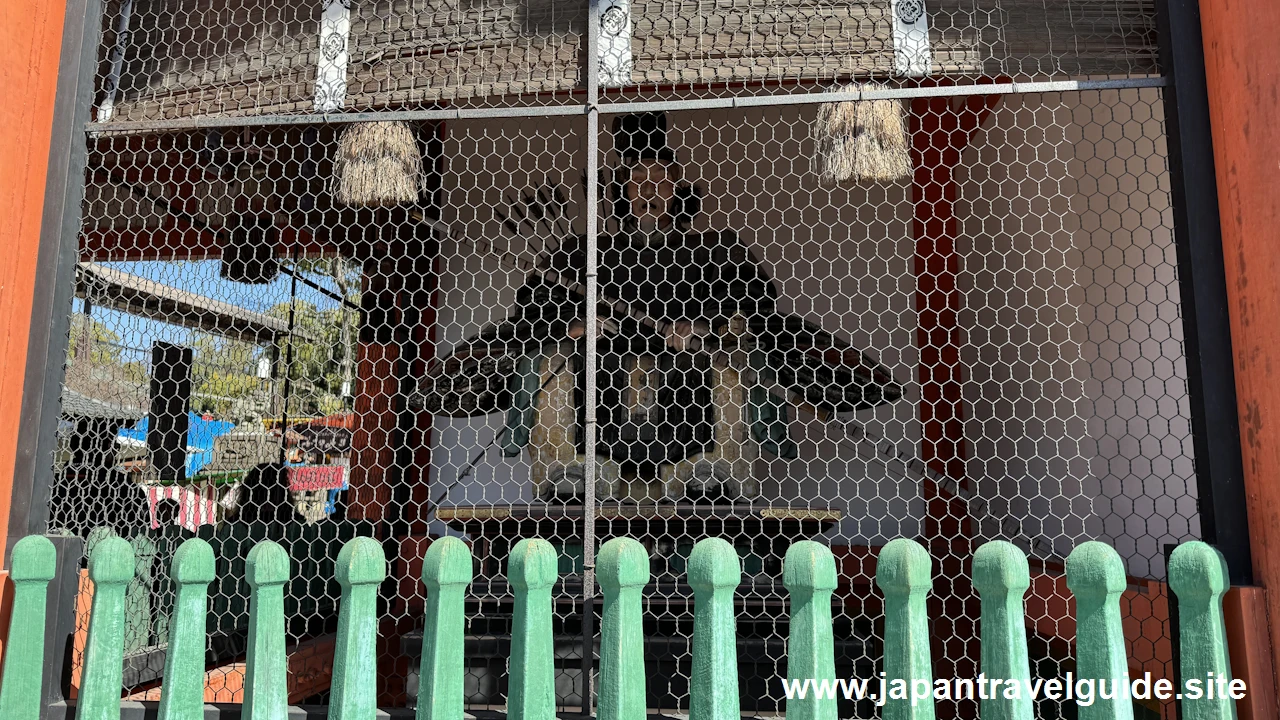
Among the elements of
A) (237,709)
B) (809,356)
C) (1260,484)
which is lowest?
(237,709)

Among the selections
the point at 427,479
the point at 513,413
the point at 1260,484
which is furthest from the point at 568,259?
the point at 1260,484

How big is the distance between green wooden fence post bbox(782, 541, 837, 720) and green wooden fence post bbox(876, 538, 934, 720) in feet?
0.25

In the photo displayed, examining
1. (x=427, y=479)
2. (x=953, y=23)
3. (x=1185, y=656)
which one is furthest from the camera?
(x=427, y=479)

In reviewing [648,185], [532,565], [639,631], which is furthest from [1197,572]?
[648,185]

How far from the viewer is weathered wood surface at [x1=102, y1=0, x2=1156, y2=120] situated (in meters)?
1.83

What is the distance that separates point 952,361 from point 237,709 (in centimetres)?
345

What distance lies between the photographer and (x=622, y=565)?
125 cm

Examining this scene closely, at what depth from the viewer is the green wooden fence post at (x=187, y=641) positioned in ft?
4.38

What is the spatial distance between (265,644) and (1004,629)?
42.5 inches

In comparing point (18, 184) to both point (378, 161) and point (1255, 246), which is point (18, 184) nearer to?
point (378, 161)

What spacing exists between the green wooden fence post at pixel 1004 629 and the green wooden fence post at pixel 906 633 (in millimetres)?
78

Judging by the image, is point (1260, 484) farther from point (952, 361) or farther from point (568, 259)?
point (952, 361)

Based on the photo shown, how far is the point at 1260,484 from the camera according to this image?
1.41 metres

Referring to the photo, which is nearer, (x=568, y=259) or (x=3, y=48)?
(x=3, y=48)
